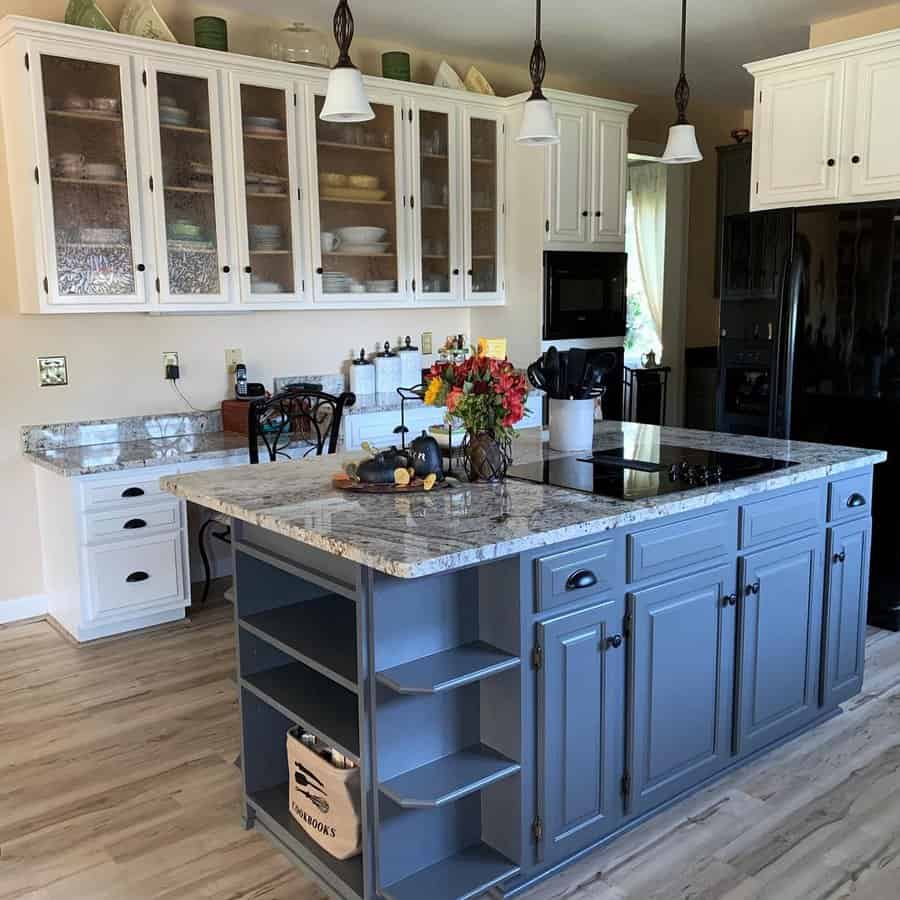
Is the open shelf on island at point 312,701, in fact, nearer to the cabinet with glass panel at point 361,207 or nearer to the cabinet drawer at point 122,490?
the cabinet drawer at point 122,490

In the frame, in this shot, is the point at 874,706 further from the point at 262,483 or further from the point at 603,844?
the point at 262,483

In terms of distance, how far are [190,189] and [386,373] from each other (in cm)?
144

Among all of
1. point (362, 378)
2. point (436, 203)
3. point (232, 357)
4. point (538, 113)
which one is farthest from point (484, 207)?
point (538, 113)

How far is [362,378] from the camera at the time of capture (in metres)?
4.82

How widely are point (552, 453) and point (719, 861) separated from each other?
1.25 m

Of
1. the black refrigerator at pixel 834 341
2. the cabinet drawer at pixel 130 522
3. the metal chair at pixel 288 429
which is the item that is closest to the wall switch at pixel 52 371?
the cabinet drawer at pixel 130 522

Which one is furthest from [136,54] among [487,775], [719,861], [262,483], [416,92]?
[719,861]

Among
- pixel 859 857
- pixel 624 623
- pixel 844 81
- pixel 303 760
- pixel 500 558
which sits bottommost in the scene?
pixel 859 857

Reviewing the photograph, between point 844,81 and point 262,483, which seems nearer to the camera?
point 262,483

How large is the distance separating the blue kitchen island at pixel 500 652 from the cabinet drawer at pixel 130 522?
130 centimetres

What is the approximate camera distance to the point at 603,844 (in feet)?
7.54

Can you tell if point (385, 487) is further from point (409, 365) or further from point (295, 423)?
point (409, 365)

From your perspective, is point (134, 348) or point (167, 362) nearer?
point (134, 348)

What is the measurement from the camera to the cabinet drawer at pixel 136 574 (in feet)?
12.1
